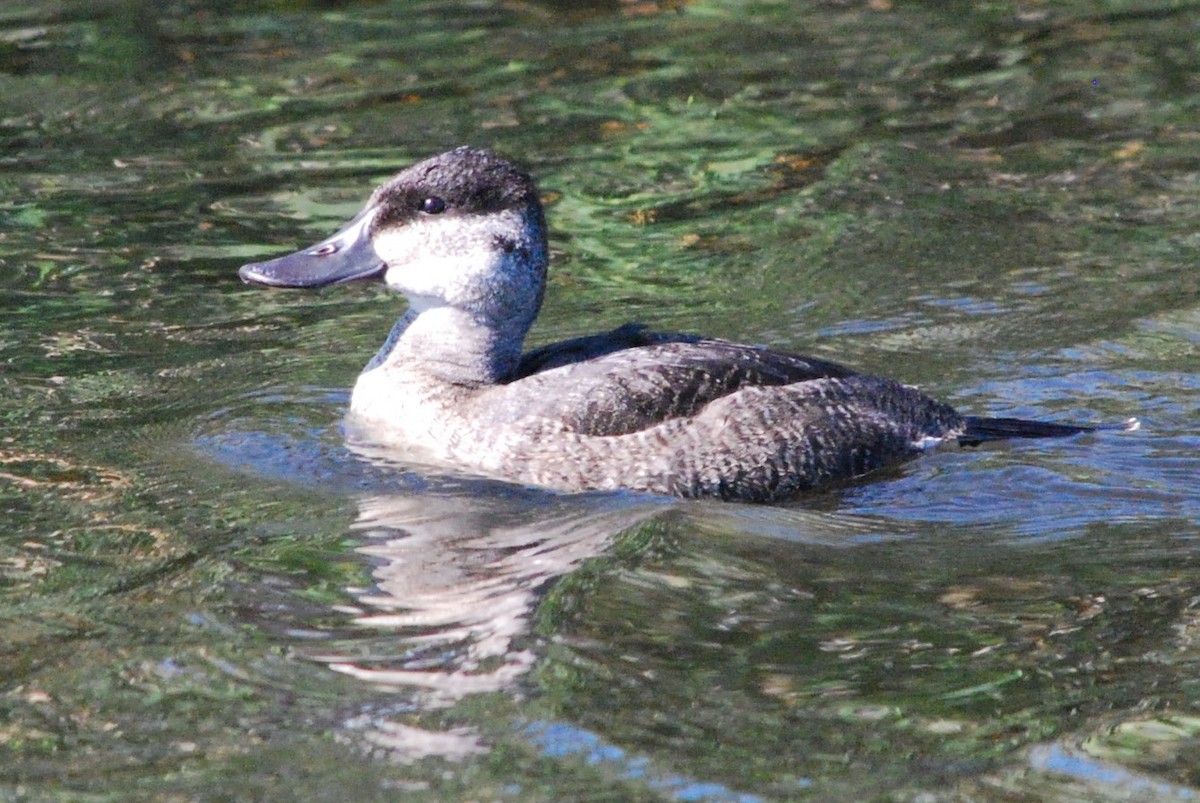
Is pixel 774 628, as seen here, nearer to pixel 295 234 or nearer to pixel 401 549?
pixel 401 549

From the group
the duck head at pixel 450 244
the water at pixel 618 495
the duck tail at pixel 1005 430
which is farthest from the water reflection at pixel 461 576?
the duck tail at pixel 1005 430

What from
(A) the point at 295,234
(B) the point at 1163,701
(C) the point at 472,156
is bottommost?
(B) the point at 1163,701

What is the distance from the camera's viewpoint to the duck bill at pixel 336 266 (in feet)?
26.1

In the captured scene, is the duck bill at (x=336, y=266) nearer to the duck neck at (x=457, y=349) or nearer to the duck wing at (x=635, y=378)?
the duck neck at (x=457, y=349)

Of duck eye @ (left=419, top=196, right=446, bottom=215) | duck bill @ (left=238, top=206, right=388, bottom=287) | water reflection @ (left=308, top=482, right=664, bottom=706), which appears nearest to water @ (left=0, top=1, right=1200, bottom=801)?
water reflection @ (left=308, top=482, right=664, bottom=706)

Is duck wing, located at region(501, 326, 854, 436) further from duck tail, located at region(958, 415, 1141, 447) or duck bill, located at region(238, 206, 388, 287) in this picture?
duck bill, located at region(238, 206, 388, 287)

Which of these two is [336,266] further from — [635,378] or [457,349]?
[635,378]

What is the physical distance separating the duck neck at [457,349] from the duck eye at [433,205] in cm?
43

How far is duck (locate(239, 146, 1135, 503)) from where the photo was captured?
743 cm

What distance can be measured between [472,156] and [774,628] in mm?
2830

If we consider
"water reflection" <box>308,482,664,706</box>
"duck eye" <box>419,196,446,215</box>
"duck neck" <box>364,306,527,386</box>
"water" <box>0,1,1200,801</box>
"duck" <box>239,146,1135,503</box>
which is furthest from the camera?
"duck neck" <box>364,306,527,386</box>

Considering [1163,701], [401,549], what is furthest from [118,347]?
[1163,701]

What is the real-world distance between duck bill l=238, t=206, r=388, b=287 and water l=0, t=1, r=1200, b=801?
0.70 meters

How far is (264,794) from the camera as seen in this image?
490cm
